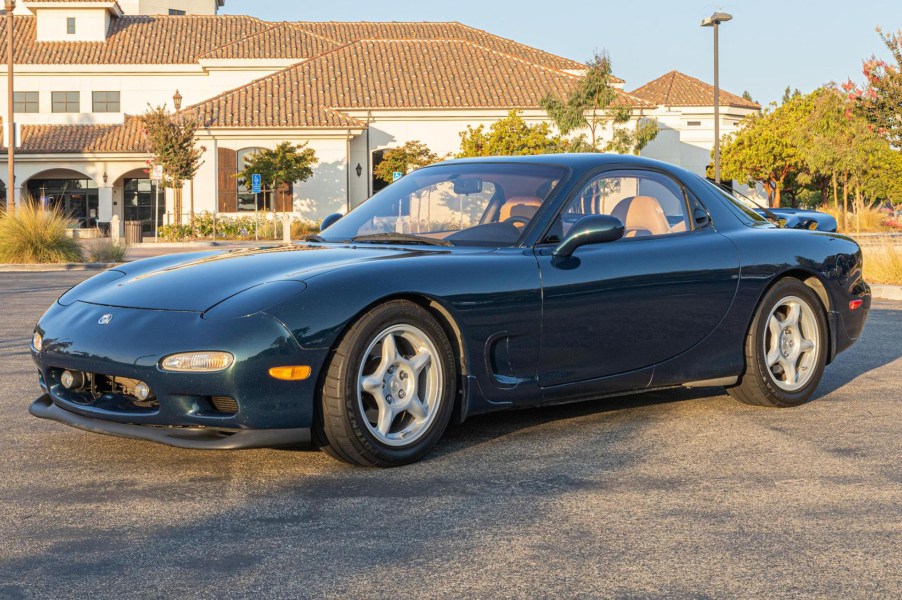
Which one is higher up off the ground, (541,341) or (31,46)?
(31,46)

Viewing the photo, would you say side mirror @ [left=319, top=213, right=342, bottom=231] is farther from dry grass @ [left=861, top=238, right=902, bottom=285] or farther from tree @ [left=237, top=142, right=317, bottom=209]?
tree @ [left=237, top=142, right=317, bottom=209]

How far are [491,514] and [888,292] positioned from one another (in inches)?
512

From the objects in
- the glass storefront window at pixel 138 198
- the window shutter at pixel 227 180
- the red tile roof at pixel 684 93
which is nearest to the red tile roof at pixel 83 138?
the glass storefront window at pixel 138 198

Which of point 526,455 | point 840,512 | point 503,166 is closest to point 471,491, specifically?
point 526,455

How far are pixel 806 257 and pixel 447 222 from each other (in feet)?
7.32

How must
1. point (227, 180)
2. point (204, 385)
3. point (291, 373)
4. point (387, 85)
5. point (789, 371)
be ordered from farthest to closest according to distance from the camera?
point (387, 85), point (227, 180), point (789, 371), point (291, 373), point (204, 385)

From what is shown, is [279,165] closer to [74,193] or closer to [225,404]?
[74,193]

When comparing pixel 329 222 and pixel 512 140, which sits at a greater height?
pixel 512 140

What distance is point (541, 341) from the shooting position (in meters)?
5.50

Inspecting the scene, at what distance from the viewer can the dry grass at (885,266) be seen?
16891 mm

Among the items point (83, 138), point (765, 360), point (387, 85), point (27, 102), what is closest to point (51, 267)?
point (765, 360)

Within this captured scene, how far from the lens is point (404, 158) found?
49.0 meters

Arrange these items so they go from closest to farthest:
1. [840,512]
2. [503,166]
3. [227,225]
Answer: [840,512], [503,166], [227,225]

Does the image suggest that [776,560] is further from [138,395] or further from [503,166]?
[503,166]
